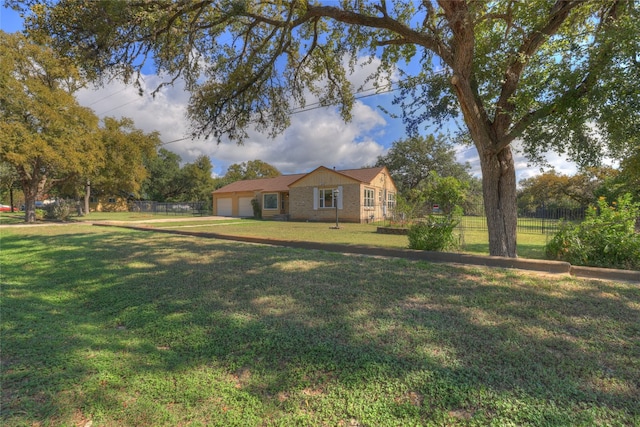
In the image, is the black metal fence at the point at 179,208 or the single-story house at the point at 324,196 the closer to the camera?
the single-story house at the point at 324,196

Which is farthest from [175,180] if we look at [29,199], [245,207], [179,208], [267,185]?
[29,199]

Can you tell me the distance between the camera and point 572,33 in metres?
6.71

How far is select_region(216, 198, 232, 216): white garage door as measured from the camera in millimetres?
31094

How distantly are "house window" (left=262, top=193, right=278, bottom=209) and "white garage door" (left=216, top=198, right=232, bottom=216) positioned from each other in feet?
17.0

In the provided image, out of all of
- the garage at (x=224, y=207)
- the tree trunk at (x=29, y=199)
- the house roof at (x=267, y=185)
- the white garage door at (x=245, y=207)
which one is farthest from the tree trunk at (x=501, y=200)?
the garage at (x=224, y=207)

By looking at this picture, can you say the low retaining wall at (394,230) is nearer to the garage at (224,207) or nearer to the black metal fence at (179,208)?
the garage at (224,207)

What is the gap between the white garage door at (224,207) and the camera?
3109 centimetres

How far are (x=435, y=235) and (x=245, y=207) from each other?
24361 millimetres

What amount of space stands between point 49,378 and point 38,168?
20.7m

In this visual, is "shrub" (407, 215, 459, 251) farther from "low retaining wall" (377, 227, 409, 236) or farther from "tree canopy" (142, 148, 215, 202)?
"tree canopy" (142, 148, 215, 202)

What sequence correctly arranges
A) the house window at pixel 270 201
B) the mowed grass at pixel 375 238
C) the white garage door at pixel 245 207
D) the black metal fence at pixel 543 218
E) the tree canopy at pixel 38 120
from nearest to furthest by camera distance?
the mowed grass at pixel 375 238 < the black metal fence at pixel 543 218 < the tree canopy at pixel 38 120 < the house window at pixel 270 201 < the white garage door at pixel 245 207

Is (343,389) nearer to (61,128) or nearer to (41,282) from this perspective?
(41,282)

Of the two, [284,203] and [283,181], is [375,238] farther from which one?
[283,181]

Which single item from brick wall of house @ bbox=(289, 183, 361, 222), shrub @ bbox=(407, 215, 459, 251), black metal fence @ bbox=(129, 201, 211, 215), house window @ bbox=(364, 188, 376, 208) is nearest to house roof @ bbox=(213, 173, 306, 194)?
brick wall of house @ bbox=(289, 183, 361, 222)
